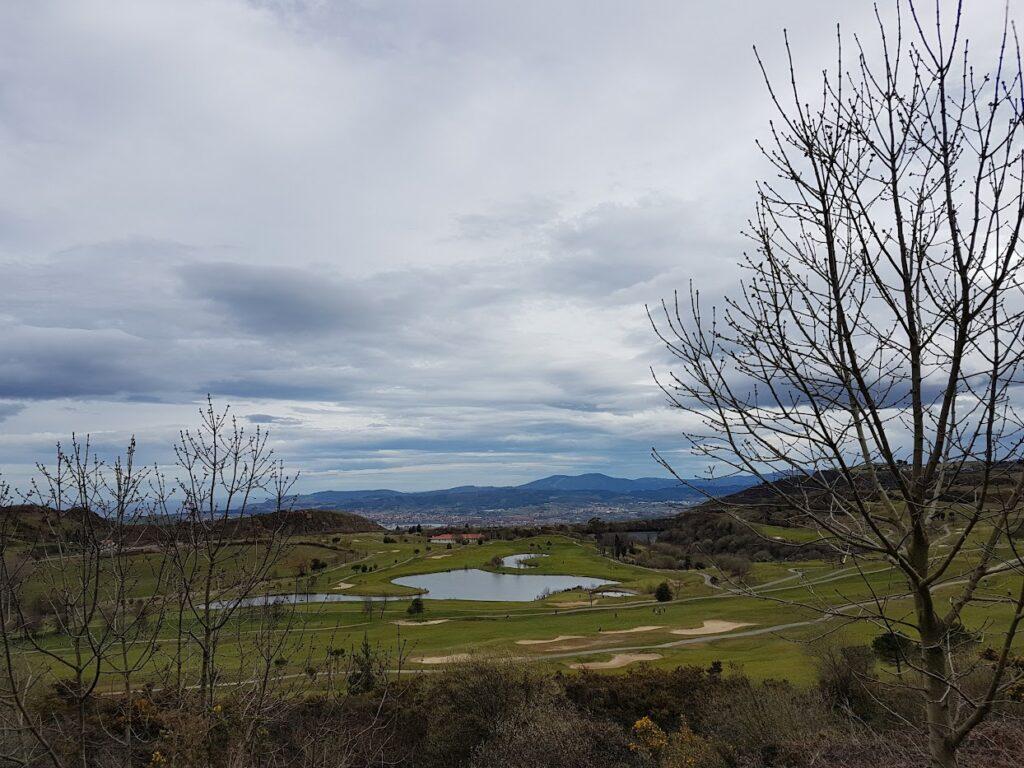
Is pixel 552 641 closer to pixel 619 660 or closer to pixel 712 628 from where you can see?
pixel 619 660

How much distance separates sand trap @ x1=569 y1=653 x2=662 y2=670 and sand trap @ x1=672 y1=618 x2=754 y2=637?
703cm

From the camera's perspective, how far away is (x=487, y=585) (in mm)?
79812

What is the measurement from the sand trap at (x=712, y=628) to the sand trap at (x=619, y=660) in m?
7.03

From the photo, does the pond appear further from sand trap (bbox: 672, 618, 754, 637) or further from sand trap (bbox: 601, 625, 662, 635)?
sand trap (bbox: 672, 618, 754, 637)

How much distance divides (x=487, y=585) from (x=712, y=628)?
41.3m

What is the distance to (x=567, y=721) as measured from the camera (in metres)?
21.1

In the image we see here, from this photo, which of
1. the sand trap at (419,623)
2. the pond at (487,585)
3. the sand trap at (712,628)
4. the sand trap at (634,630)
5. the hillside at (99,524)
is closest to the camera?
the hillside at (99,524)

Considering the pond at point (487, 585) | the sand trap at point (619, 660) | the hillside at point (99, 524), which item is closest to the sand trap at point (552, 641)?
the sand trap at point (619, 660)

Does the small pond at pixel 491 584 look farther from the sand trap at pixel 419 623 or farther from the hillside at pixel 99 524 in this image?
the hillside at pixel 99 524

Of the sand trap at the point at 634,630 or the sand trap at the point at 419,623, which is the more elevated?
the sand trap at the point at 634,630

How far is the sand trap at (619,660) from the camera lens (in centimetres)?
3212

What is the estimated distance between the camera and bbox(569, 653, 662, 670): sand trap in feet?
105

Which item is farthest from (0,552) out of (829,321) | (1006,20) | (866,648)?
(866,648)

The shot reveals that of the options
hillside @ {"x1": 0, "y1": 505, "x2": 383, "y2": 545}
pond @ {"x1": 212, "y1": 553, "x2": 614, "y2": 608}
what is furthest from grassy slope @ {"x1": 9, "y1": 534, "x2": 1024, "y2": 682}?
hillside @ {"x1": 0, "y1": 505, "x2": 383, "y2": 545}
